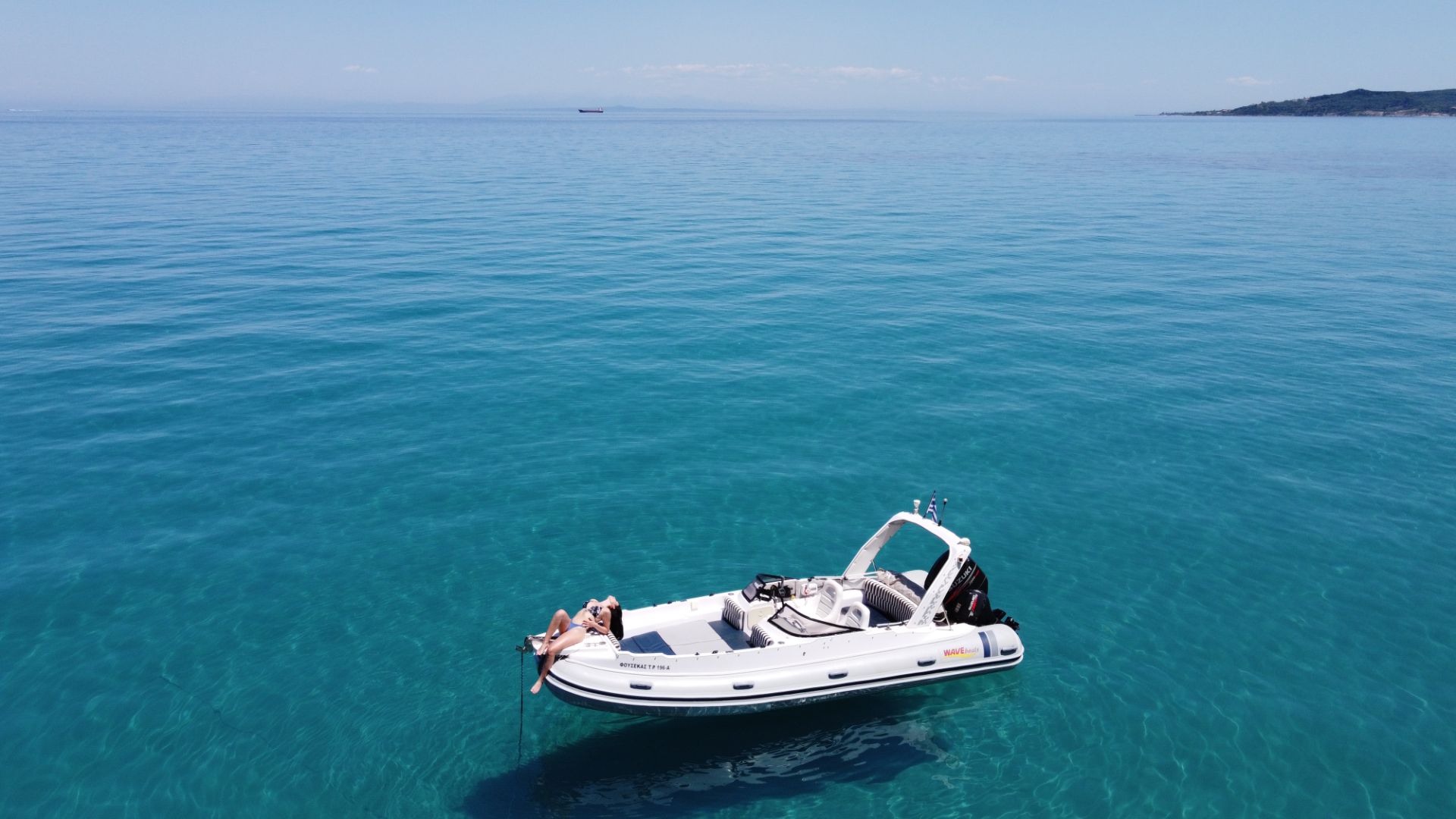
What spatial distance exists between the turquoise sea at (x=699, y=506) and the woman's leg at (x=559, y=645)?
5.12 feet

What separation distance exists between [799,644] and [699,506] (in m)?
8.36

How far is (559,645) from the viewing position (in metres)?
14.8

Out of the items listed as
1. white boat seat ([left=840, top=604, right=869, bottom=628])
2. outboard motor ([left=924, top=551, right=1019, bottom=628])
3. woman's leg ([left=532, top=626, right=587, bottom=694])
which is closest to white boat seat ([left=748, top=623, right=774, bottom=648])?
white boat seat ([left=840, top=604, right=869, bottom=628])

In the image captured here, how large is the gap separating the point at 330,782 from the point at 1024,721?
11624 mm

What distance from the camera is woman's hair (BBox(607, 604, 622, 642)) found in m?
15.6

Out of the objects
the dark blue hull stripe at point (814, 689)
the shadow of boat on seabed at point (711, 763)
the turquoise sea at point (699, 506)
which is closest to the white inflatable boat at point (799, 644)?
the dark blue hull stripe at point (814, 689)

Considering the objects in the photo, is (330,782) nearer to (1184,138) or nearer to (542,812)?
(542,812)

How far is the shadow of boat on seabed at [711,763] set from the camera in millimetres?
14461

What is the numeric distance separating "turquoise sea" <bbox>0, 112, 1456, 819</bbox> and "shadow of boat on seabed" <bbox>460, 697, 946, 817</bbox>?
0.06m

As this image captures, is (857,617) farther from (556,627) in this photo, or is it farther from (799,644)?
(556,627)

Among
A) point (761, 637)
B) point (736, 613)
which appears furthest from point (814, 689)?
point (736, 613)

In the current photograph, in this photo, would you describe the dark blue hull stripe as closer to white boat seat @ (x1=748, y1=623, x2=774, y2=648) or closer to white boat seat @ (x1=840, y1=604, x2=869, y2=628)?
white boat seat @ (x1=748, y1=623, x2=774, y2=648)

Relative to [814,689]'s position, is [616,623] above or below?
above

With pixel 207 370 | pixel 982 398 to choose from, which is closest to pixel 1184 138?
pixel 982 398
